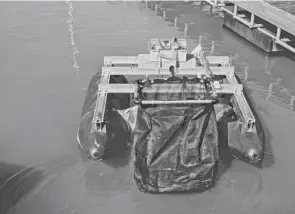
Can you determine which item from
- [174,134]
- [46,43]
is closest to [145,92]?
[174,134]

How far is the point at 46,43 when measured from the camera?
12172mm

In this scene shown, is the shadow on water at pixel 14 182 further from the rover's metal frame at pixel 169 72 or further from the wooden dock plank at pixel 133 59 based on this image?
the wooden dock plank at pixel 133 59

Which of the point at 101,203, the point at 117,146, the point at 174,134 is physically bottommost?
the point at 101,203

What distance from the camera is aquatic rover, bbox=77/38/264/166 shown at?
570 cm

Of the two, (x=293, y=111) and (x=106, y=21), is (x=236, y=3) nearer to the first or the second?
(x=106, y=21)

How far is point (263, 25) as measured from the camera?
1270 centimetres

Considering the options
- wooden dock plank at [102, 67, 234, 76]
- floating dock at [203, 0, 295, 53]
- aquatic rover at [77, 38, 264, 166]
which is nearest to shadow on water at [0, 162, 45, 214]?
aquatic rover at [77, 38, 264, 166]

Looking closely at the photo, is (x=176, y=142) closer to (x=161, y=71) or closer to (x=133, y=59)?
(x=161, y=71)

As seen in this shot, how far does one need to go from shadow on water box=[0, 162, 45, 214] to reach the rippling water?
15mm

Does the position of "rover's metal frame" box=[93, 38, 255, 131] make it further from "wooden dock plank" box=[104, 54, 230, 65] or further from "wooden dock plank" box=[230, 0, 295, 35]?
"wooden dock plank" box=[230, 0, 295, 35]

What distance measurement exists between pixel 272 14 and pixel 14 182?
902 cm

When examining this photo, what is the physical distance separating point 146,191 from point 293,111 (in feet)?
13.9

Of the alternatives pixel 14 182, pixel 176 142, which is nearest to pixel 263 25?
pixel 176 142

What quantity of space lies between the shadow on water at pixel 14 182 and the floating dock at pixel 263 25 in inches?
309
